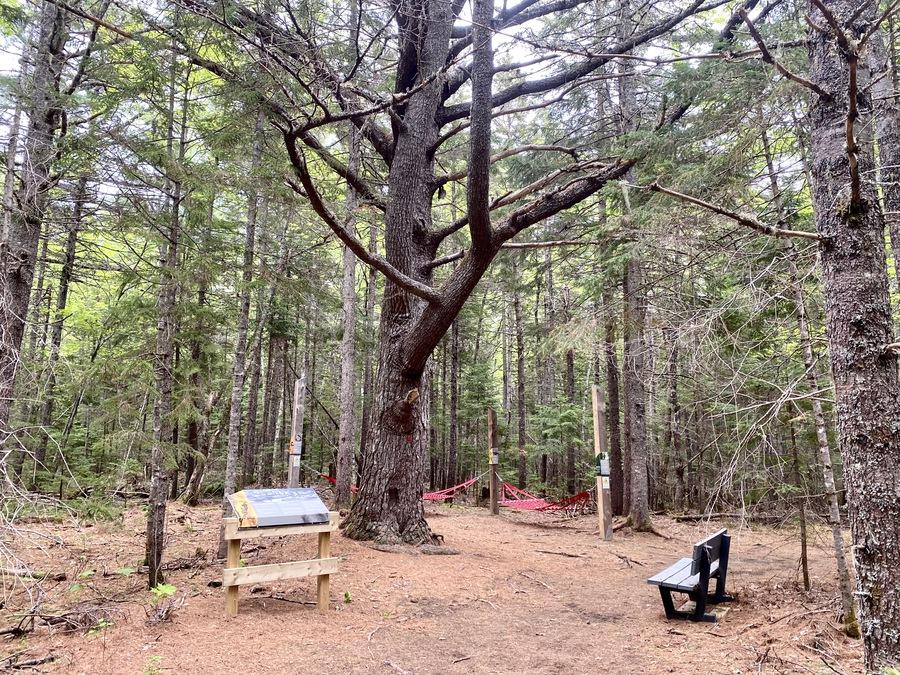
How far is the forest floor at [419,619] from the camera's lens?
2.92 m

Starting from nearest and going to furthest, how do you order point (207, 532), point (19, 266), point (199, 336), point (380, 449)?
point (19, 266) < point (380, 449) < point (207, 532) < point (199, 336)

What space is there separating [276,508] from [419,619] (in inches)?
53.2

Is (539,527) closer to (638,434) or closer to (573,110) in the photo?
(638,434)

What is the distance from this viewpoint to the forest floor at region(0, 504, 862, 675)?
2924 mm

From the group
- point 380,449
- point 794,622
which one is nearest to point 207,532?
point 380,449

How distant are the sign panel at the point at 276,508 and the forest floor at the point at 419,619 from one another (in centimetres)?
64

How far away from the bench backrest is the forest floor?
41 cm

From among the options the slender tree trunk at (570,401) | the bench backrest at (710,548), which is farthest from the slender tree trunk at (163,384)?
the slender tree trunk at (570,401)

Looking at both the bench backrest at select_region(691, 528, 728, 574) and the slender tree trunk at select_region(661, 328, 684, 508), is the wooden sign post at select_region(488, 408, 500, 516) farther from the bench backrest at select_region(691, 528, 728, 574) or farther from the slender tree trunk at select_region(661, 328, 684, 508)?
the bench backrest at select_region(691, 528, 728, 574)

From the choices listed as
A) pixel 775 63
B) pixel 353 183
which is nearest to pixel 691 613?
pixel 775 63

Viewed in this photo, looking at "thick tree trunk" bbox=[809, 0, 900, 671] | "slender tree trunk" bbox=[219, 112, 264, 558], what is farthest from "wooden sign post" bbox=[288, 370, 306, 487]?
"thick tree trunk" bbox=[809, 0, 900, 671]

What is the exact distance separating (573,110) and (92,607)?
1008 centimetres

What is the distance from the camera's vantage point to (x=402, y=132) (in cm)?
629

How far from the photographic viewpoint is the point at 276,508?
3.81 meters
